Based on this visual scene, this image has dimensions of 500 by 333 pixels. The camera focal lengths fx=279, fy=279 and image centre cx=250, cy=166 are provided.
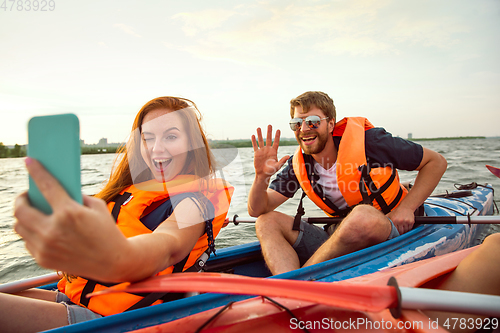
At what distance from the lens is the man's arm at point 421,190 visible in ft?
8.20

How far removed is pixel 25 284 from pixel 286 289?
5.63 ft

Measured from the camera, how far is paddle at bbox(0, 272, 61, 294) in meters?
1.63

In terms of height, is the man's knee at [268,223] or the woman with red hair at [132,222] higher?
the woman with red hair at [132,222]

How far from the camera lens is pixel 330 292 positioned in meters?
0.95

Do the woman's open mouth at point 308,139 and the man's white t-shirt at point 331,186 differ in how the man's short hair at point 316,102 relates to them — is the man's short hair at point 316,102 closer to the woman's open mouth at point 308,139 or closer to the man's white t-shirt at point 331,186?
the woman's open mouth at point 308,139

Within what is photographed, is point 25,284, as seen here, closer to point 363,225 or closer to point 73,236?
point 73,236

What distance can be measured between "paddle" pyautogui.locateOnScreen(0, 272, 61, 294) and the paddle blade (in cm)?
122

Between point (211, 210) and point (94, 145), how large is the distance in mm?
655

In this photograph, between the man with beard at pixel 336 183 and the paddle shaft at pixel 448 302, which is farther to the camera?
the man with beard at pixel 336 183

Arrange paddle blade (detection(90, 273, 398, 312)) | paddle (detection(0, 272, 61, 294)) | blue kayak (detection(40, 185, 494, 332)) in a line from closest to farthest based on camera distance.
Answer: paddle blade (detection(90, 273, 398, 312))
blue kayak (detection(40, 185, 494, 332))
paddle (detection(0, 272, 61, 294))

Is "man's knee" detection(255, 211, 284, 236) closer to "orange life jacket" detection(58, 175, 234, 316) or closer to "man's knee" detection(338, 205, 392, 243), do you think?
"man's knee" detection(338, 205, 392, 243)

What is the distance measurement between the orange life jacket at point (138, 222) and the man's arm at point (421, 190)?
1.77 metres

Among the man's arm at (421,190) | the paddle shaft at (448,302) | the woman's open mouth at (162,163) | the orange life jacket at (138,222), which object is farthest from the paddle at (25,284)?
the man's arm at (421,190)

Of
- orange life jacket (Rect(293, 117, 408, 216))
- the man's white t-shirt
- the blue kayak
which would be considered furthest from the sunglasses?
the blue kayak
